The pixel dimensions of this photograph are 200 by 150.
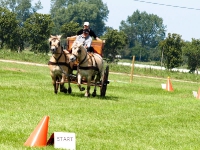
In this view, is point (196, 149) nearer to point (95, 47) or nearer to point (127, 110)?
point (127, 110)

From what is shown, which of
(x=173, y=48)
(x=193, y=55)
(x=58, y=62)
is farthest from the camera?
(x=193, y=55)

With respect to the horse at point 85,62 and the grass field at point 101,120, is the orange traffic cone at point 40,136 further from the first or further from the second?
the horse at point 85,62

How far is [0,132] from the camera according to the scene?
11484 mm

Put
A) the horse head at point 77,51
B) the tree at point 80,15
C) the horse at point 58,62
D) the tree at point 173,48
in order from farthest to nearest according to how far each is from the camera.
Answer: the tree at point 80,15 < the tree at point 173,48 < the horse at point 58,62 < the horse head at point 77,51

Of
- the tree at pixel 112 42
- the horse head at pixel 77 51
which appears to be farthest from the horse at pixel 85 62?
the tree at pixel 112 42

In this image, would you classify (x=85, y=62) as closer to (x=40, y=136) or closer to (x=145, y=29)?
(x=40, y=136)

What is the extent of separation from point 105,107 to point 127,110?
695mm

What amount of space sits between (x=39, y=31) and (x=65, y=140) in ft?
215

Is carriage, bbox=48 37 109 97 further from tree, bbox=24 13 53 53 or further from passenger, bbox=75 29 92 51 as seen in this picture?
tree, bbox=24 13 53 53

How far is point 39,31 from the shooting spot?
74.9 m

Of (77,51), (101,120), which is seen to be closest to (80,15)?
(77,51)

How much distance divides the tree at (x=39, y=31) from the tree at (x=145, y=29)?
11416 cm

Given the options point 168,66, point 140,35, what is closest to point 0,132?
point 168,66

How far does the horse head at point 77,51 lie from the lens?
19547 mm
